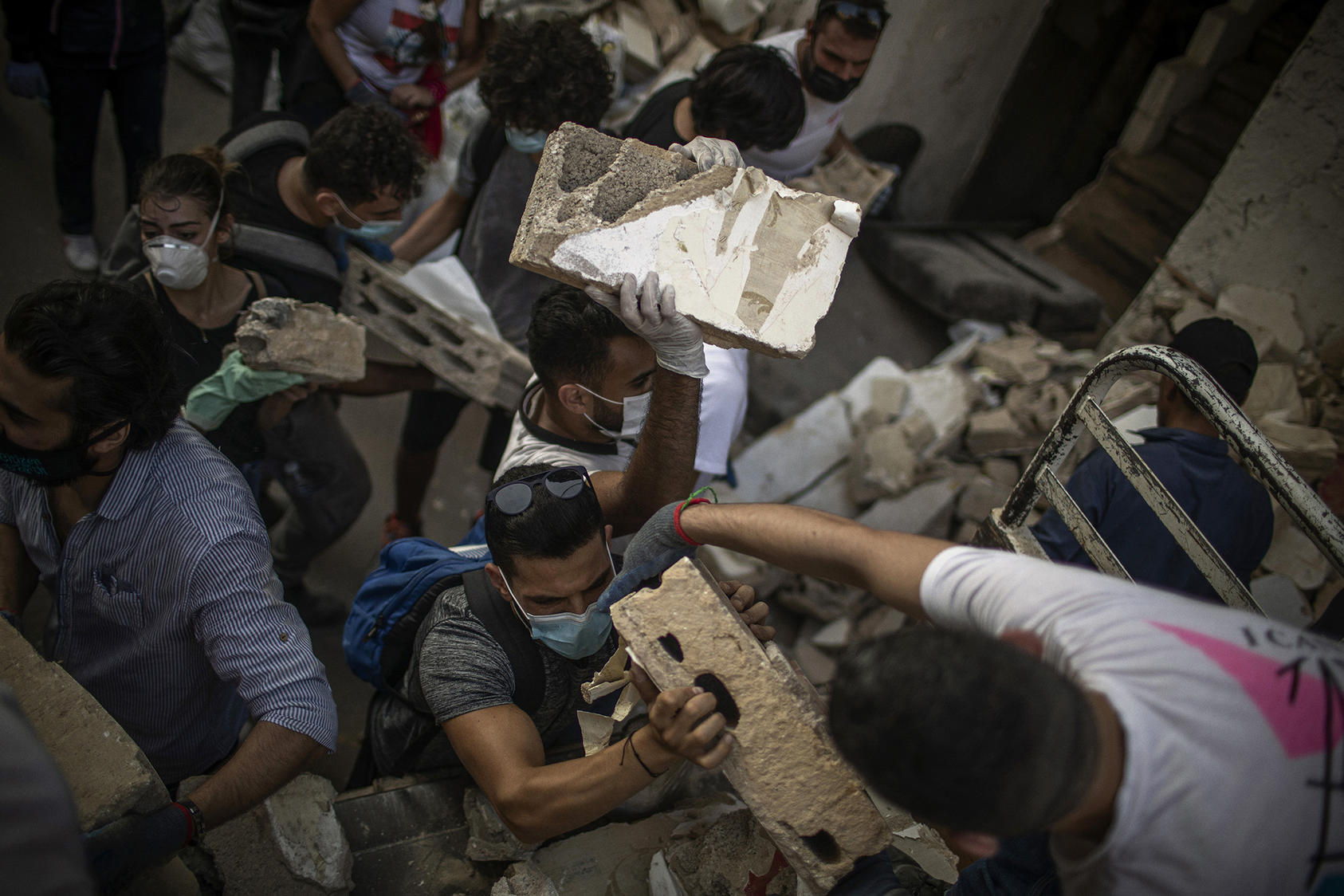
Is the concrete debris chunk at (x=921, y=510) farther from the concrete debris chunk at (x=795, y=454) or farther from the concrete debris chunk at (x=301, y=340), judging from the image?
the concrete debris chunk at (x=301, y=340)

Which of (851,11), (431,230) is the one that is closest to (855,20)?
(851,11)

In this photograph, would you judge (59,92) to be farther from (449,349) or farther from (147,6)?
(449,349)

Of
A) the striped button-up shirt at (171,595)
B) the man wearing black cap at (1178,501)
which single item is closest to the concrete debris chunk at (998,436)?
the man wearing black cap at (1178,501)

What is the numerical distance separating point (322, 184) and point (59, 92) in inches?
77.4

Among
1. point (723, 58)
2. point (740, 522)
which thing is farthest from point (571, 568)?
point (723, 58)

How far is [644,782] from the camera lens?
1609 mm

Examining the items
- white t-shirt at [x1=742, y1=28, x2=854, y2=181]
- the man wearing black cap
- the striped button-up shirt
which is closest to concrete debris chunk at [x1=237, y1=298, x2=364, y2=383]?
the striped button-up shirt

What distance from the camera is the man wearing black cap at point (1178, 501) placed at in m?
2.54

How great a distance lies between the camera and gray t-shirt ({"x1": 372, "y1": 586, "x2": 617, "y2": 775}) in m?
1.80

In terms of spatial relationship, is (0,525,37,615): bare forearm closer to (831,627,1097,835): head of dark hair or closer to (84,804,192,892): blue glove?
(84,804,192,892): blue glove

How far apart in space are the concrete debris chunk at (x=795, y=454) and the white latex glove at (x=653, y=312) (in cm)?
237

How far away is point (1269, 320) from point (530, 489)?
404 centimetres

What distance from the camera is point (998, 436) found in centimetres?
434

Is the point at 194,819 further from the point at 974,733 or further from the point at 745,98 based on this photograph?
the point at 745,98
